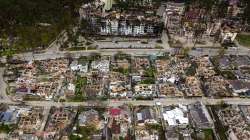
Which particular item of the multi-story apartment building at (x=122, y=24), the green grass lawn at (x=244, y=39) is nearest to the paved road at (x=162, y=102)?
the green grass lawn at (x=244, y=39)

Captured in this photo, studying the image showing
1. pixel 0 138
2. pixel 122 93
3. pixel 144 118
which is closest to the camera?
pixel 0 138

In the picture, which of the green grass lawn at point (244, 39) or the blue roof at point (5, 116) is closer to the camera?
the blue roof at point (5, 116)

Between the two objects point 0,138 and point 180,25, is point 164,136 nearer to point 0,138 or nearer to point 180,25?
point 0,138

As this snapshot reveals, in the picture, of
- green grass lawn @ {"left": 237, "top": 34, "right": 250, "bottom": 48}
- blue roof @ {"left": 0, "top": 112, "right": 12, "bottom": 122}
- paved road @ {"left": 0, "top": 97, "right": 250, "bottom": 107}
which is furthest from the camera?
green grass lawn @ {"left": 237, "top": 34, "right": 250, "bottom": 48}

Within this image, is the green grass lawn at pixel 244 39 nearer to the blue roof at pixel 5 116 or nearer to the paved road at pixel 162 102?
the paved road at pixel 162 102

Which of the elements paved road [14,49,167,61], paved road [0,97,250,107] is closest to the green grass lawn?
paved road [14,49,167,61]

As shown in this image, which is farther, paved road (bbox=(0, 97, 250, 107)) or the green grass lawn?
the green grass lawn

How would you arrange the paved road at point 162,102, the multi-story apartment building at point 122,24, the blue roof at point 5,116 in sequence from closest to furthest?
1. the blue roof at point 5,116
2. the paved road at point 162,102
3. the multi-story apartment building at point 122,24

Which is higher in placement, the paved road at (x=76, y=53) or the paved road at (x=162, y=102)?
the paved road at (x=76, y=53)

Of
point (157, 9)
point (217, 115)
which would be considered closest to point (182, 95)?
point (217, 115)

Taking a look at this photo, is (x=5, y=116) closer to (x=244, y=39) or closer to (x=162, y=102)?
(x=162, y=102)

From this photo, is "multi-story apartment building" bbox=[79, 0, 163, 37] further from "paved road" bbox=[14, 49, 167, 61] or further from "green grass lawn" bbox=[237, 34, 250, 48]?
"green grass lawn" bbox=[237, 34, 250, 48]
